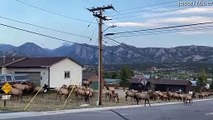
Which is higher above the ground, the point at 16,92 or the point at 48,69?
the point at 48,69

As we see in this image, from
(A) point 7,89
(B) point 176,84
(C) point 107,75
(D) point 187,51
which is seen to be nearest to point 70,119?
(A) point 7,89

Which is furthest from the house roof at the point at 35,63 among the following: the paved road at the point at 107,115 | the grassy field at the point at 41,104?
the paved road at the point at 107,115

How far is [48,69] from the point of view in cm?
6159

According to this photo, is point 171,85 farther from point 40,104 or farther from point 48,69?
point 40,104

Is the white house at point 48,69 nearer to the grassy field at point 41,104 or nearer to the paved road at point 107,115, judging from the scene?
the grassy field at point 41,104

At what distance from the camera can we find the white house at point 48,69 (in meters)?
61.9

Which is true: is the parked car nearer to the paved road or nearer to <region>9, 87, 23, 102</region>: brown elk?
<region>9, 87, 23, 102</region>: brown elk

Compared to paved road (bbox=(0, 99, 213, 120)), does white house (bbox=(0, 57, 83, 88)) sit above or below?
above

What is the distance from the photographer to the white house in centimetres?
6191

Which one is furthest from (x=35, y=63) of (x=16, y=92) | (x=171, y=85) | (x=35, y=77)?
(x=171, y=85)

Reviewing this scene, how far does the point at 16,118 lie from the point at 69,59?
42520 millimetres

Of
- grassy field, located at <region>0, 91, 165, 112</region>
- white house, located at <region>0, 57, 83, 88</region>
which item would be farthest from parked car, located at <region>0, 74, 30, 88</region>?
white house, located at <region>0, 57, 83, 88</region>

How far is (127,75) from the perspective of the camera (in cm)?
12175

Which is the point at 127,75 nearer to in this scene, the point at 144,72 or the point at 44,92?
the point at 144,72
